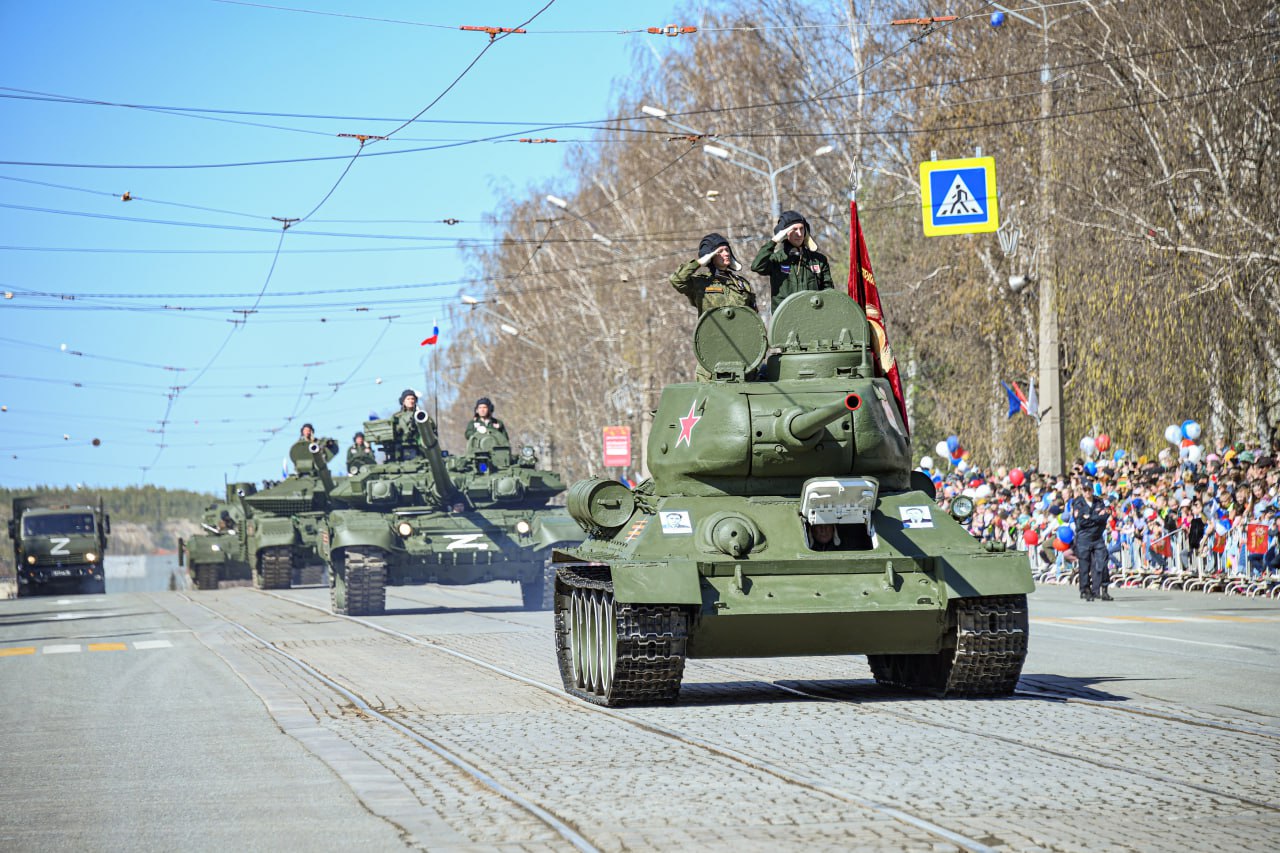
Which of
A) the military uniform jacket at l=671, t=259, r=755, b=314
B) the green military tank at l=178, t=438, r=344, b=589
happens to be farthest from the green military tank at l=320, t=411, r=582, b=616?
the military uniform jacket at l=671, t=259, r=755, b=314

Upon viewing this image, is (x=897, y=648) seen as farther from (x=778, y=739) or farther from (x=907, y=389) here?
(x=907, y=389)

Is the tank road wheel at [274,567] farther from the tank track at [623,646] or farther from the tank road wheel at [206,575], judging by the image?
the tank track at [623,646]

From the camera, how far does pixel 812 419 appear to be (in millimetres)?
12547

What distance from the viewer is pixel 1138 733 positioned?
10.4m

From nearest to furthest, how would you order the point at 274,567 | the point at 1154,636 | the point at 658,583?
the point at 658,583
the point at 1154,636
the point at 274,567

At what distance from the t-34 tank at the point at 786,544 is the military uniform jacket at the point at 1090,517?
12.0 m

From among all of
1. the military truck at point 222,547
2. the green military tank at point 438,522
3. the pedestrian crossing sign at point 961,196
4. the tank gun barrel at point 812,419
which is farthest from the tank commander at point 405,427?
the tank gun barrel at point 812,419

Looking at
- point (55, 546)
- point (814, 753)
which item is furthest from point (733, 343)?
point (55, 546)

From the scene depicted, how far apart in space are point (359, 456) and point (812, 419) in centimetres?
1974

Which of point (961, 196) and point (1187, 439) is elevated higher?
point (961, 196)

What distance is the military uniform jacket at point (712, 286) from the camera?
13977mm

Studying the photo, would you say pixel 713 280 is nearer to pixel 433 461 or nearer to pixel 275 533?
pixel 433 461

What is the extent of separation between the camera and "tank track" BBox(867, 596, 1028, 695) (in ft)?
39.2

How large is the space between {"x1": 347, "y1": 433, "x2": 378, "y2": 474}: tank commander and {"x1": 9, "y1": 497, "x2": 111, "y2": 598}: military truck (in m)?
21.7
